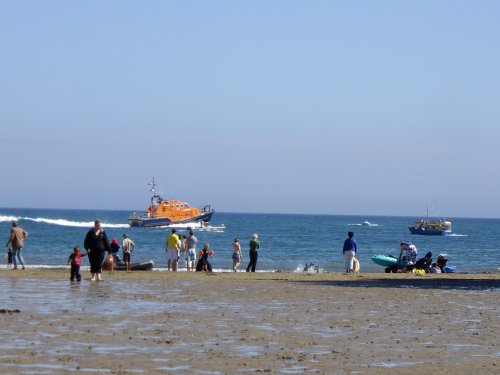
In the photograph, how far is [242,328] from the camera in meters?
16.0

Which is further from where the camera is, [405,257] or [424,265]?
[405,257]

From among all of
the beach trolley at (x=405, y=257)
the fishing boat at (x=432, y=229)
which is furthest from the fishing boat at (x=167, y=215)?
the beach trolley at (x=405, y=257)

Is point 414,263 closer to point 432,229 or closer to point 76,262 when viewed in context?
point 76,262

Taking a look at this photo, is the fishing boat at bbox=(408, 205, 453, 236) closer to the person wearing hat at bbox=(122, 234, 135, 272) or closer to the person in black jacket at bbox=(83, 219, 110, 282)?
the person wearing hat at bbox=(122, 234, 135, 272)

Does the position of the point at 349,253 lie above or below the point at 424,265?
above

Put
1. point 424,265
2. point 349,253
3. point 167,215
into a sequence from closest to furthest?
point 349,253 < point 424,265 < point 167,215

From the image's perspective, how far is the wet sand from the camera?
12367 millimetres

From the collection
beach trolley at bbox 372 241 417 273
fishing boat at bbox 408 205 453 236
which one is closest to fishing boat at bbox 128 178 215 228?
fishing boat at bbox 408 205 453 236

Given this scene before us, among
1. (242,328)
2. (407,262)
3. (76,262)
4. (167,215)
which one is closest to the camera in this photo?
(242,328)

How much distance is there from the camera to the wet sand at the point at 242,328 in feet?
40.6

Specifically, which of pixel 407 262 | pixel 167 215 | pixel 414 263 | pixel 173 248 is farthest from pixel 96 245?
pixel 167 215

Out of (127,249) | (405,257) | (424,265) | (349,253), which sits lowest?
(424,265)

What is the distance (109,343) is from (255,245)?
A: 21840 millimetres

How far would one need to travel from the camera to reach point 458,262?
219 feet
